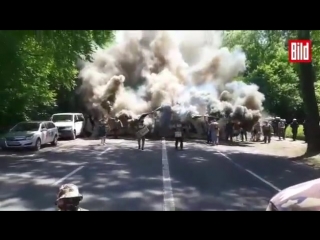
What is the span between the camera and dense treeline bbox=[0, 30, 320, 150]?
472cm

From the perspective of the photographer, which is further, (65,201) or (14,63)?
(14,63)

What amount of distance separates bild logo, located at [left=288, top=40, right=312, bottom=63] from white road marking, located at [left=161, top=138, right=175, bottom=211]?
4.89 feet

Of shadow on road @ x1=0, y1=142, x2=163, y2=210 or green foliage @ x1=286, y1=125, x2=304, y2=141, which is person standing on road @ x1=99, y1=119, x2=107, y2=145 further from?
green foliage @ x1=286, y1=125, x2=304, y2=141

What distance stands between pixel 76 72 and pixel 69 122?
513 millimetres

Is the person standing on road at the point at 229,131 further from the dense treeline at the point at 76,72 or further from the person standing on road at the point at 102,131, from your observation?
the person standing on road at the point at 102,131

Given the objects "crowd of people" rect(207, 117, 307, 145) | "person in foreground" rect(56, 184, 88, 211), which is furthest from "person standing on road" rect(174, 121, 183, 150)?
"person in foreground" rect(56, 184, 88, 211)
